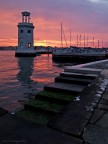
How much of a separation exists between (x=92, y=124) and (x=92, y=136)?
1.56 ft

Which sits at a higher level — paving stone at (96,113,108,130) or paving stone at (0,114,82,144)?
paving stone at (96,113,108,130)

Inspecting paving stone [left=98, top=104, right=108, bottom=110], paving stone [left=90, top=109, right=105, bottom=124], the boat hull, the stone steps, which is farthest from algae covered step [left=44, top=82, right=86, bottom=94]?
the boat hull

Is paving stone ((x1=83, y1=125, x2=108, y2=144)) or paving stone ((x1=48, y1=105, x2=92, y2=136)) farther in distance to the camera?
paving stone ((x1=48, y1=105, x2=92, y2=136))

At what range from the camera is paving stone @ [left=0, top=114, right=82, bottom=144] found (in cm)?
326

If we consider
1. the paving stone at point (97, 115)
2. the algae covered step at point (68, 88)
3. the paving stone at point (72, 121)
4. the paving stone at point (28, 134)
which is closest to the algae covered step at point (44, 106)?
the algae covered step at point (68, 88)

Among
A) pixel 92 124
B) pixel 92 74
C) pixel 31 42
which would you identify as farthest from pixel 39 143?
pixel 31 42

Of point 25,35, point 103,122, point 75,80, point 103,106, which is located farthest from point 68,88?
point 25,35

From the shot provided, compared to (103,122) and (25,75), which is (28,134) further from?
(25,75)

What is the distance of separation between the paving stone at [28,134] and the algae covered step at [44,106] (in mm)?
1493

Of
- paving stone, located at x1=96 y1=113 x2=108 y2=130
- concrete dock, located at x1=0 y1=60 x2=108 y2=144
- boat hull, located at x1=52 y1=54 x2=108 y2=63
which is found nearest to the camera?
concrete dock, located at x1=0 y1=60 x2=108 y2=144

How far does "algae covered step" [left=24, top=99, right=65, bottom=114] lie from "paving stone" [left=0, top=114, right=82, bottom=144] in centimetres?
149

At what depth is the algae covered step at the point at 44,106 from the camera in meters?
5.49

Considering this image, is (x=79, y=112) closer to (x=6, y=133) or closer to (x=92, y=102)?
(x=92, y=102)

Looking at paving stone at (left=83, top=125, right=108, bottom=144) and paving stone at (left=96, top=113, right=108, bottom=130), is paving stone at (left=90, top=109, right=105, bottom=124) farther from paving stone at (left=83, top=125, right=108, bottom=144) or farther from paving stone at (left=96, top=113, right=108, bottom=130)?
paving stone at (left=83, top=125, right=108, bottom=144)
